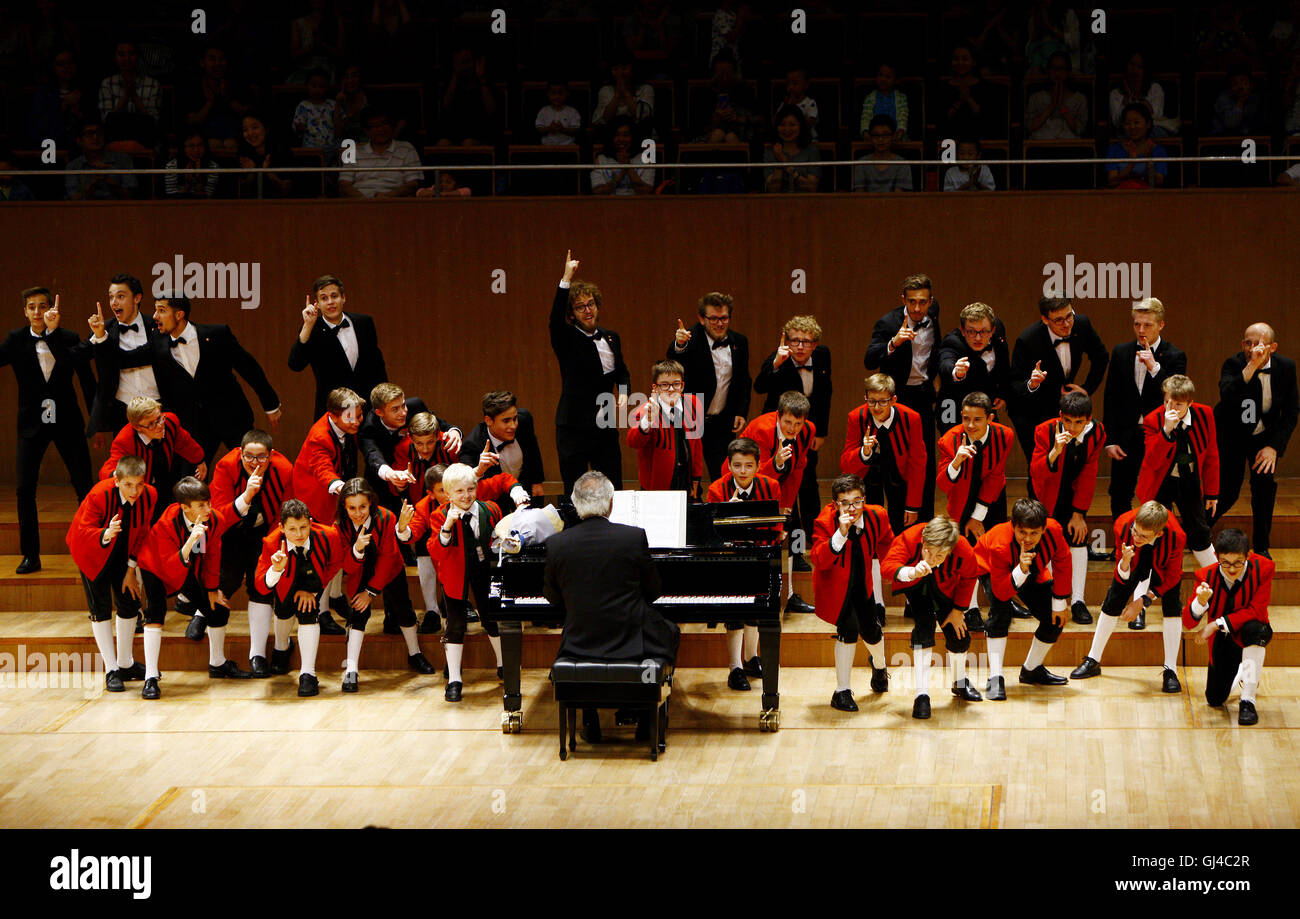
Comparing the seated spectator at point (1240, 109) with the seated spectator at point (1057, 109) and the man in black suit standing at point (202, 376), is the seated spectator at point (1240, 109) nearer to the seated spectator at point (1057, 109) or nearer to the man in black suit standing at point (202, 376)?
the seated spectator at point (1057, 109)

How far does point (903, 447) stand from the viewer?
6.68 meters

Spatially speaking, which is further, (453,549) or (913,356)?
(913,356)

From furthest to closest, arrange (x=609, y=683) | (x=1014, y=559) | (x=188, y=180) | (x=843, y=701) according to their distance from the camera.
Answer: (x=188, y=180), (x=1014, y=559), (x=843, y=701), (x=609, y=683)

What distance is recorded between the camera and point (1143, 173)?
8367 mm

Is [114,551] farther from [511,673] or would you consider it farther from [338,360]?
[511,673]

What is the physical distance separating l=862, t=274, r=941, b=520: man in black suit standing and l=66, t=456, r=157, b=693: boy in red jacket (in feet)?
10.9

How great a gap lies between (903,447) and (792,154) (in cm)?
242

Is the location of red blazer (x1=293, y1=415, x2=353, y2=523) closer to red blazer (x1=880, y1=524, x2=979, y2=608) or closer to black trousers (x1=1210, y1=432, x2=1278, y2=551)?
red blazer (x1=880, y1=524, x2=979, y2=608)

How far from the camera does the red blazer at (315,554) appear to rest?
6.41 m

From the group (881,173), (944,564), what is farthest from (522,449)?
(881,173)

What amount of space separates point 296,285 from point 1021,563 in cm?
460

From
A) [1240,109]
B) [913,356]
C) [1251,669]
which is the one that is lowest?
[1251,669]

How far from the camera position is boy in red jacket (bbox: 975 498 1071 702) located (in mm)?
6176

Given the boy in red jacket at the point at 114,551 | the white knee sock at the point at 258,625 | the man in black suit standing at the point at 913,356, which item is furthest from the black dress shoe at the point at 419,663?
the man in black suit standing at the point at 913,356
